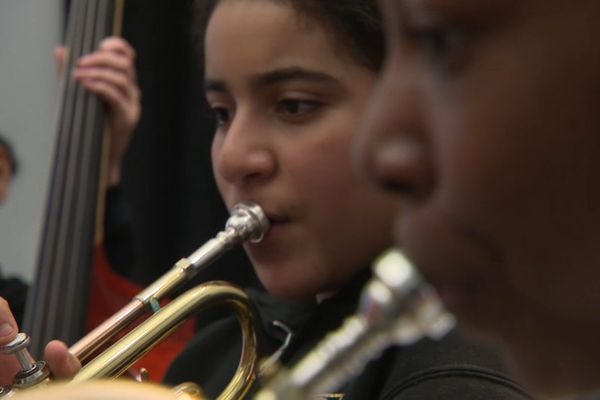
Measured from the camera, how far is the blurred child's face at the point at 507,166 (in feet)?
0.80

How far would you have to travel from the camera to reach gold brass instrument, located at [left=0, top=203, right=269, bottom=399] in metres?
0.54

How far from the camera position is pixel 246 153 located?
579 mm

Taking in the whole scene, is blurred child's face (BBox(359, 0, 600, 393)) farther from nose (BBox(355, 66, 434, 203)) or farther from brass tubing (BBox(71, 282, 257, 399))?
brass tubing (BBox(71, 282, 257, 399))

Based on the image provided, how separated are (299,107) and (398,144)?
0.33m

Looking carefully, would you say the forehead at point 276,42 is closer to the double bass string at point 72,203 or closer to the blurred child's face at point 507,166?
the blurred child's face at point 507,166

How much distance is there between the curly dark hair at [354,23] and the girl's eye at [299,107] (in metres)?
0.04

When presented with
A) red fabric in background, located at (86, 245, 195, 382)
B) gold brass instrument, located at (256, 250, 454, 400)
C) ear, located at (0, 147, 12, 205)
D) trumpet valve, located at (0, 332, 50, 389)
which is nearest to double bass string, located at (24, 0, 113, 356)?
red fabric in background, located at (86, 245, 195, 382)

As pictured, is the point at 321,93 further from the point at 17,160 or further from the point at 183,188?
the point at 17,160

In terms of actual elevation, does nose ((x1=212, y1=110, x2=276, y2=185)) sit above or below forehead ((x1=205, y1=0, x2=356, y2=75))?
below

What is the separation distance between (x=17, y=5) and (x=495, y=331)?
1.62m

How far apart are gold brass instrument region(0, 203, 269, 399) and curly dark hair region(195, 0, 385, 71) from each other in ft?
0.42

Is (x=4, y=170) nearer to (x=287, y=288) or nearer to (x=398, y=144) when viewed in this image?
(x=287, y=288)

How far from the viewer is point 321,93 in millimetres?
592

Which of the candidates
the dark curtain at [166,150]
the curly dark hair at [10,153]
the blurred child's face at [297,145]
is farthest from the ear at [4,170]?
the blurred child's face at [297,145]
